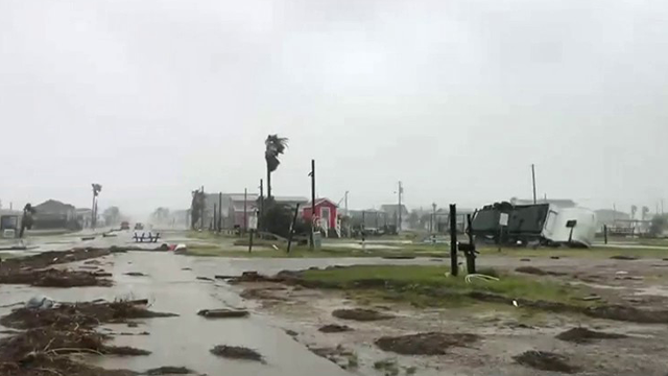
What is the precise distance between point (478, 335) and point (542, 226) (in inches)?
1750

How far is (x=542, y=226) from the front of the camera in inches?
2152

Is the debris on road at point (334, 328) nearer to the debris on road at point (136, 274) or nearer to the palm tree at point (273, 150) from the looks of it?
the debris on road at point (136, 274)

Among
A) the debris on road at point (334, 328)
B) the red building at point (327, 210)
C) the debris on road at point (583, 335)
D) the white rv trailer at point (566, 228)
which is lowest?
the debris on road at point (334, 328)

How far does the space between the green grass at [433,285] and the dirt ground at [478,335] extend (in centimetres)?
96

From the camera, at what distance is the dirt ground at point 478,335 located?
9.52m

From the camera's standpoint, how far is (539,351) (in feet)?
34.2

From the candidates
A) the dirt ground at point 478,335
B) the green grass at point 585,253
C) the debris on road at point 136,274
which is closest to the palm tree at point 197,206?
the green grass at point 585,253

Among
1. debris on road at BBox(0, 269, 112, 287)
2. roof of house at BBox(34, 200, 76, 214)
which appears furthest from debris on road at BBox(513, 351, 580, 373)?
roof of house at BBox(34, 200, 76, 214)

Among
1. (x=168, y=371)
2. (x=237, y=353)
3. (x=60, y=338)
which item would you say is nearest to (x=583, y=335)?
(x=237, y=353)

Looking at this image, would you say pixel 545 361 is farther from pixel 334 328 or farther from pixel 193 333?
pixel 193 333

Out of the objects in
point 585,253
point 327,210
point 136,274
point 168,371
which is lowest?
point 168,371

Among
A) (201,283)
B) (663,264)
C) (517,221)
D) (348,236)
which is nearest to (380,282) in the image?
(201,283)

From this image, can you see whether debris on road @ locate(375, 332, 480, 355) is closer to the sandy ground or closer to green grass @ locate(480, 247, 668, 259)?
the sandy ground

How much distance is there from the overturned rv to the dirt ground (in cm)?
3578
